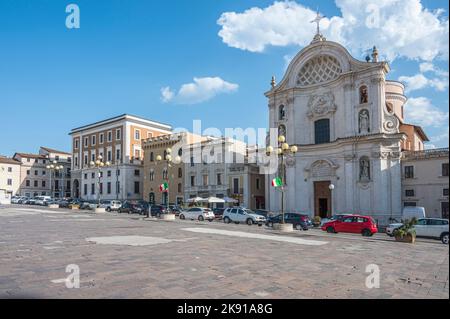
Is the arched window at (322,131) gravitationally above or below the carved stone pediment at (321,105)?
below

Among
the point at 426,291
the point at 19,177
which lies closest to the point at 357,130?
the point at 426,291

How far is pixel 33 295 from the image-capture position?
6.72 meters

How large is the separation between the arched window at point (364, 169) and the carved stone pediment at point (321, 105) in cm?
713

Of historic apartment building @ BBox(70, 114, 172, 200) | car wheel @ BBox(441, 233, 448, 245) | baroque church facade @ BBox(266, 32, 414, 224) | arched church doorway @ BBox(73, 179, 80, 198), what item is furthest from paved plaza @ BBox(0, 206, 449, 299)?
arched church doorway @ BBox(73, 179, 80, 198)

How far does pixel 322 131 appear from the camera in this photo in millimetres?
45031

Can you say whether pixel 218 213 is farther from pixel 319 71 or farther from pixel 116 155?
pixel 116 155

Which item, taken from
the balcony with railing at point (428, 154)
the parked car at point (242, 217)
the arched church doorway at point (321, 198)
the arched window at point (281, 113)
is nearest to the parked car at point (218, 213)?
the parked car at point (242, 217)

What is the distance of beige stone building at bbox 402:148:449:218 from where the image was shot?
35.2 metres

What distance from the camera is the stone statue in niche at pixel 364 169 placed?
131 feet

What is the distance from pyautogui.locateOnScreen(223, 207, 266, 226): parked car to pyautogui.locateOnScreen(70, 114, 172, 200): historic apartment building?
3285cm

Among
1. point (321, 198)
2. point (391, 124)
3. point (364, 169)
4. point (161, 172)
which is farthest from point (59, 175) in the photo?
point (391, 124)

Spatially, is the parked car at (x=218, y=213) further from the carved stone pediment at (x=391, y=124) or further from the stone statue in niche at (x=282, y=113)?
the carved stone pediment at (x=391, y=124)

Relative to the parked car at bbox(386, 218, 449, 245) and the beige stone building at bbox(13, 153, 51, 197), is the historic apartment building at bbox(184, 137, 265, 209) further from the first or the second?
the beige stone building at bbox(13, 153, 51, 197)
